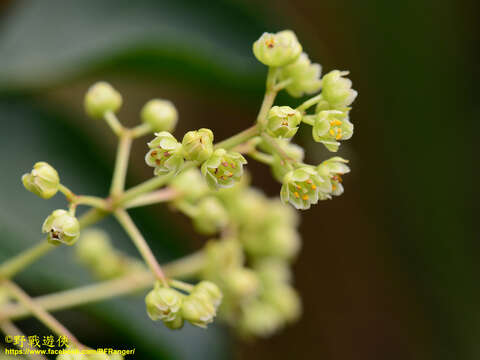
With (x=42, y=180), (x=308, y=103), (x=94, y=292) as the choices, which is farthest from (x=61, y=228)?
(x=308, y=103)

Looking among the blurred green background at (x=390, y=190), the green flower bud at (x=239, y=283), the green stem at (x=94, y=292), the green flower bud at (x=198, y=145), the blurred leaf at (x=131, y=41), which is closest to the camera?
the green flower bud at (x=198, y=145)

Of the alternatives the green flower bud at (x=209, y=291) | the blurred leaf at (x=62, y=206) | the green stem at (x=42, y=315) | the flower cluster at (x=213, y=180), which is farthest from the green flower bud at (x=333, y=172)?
the blurred leaf at (x=62, y=206)

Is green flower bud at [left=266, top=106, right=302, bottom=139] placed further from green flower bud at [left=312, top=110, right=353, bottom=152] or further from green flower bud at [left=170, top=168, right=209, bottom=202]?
green flower bud at [left=170, top=168, right=209, bottom=202]

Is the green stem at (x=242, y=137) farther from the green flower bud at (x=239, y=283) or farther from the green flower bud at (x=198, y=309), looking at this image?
the green flower bud at (x=239, y=283)

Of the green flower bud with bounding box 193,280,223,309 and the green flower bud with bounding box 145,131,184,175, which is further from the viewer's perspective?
the green flower bud with bounding box 193,280,223,309

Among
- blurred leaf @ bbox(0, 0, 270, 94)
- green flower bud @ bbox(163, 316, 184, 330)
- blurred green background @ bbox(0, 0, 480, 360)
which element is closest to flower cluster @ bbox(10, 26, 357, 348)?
green flower bud @ bbox(163, 316, 184, 330)

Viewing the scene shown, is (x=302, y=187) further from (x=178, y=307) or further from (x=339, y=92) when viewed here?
(x=178, y=307)

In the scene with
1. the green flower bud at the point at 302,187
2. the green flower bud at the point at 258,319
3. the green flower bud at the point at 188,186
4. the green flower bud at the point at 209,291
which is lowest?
the green flower bud at the point at 209,291
